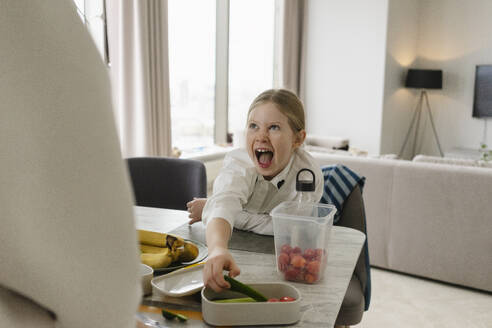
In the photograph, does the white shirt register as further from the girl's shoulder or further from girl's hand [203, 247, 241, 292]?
girl's hand [203, 247, 241, 292]

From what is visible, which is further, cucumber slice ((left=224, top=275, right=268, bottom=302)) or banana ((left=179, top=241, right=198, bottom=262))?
banana ((left=179, top=241, right=198, bottom=262))

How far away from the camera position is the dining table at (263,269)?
756mm

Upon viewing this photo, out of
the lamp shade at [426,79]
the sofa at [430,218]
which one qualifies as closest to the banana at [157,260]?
the sofa at [430,218]

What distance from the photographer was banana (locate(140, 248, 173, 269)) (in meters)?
0.95

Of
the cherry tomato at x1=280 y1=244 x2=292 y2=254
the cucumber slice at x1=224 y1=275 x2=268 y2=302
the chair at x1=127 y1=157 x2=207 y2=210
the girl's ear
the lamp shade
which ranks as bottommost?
the chair at x1=127 y1=157 x2=207 y2=210

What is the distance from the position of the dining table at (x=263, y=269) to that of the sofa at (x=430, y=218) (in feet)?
5.21

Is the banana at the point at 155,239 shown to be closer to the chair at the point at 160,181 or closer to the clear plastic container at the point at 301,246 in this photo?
the clear plastic container at the point at 301,246

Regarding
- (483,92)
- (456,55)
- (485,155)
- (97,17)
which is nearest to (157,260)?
(97,17)

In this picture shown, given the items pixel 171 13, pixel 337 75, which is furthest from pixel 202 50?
pixel 337 75

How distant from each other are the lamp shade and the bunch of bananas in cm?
555

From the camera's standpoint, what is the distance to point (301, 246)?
912mm

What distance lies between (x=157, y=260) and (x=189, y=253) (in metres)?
0.10

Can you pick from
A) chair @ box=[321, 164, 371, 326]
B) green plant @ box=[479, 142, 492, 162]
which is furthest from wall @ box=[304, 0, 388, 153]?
chair @ box=[321, 164, 371, 326]

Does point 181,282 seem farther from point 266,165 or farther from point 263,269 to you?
point 266,165
